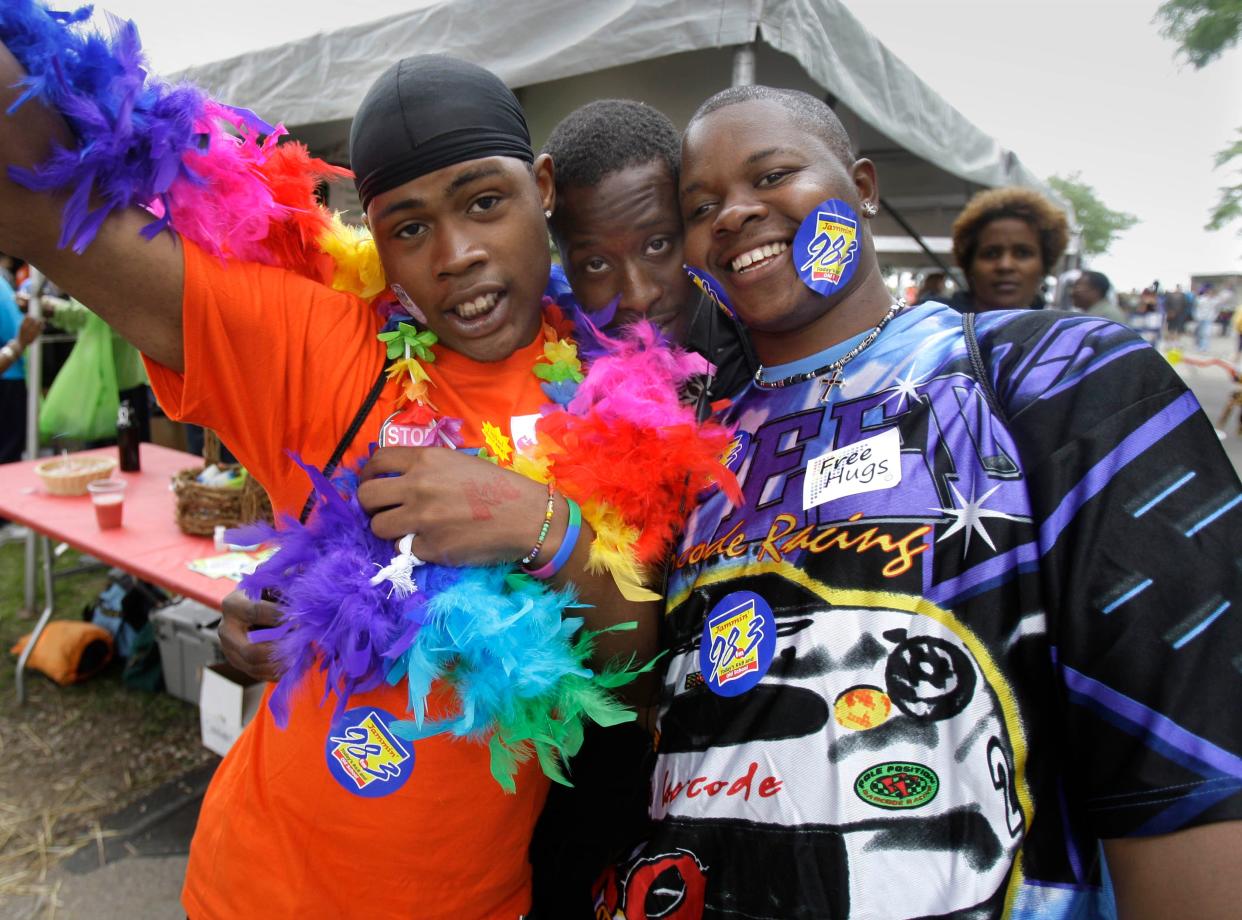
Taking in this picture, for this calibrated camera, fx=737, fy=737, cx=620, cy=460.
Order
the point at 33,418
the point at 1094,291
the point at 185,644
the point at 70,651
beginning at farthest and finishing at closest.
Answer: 1. the point at 1094,291
2. the point at 33,418
3. the point at 70,651
4. the point at 185,644

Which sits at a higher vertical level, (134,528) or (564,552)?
(564,552)

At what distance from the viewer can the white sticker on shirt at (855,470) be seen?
3.21 ft

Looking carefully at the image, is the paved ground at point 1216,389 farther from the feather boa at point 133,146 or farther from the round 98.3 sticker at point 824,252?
the feather boa at point 133,146

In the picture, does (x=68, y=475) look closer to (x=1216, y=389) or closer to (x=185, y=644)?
(x=185, y=644)

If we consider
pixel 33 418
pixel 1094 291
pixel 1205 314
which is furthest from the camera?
pixel 1205 314

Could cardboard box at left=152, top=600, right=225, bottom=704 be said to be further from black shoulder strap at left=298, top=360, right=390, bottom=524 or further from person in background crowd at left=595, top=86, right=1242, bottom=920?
person in background crowd at left=595, top=86, right=1242, bottom=920

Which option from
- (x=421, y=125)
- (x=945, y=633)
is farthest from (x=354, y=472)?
(x=945, y=633)

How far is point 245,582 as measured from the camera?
3.85 ft

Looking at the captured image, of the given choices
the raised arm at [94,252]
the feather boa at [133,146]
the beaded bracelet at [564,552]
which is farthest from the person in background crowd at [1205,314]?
the raised arm at [94,252]

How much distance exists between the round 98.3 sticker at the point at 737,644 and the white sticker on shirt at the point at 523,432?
1.33ft

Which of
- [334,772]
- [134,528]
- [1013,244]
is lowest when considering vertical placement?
[134,528]

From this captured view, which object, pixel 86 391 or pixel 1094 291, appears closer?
pixel 86 391

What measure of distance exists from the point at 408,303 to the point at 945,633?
0.94 meters

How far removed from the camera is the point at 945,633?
2.91ft
